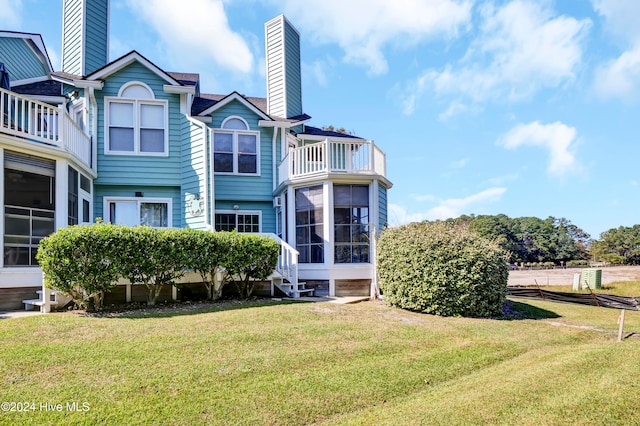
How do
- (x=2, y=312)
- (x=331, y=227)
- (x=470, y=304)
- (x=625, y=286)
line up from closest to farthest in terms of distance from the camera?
(x=2, y=312) → (x=470, y=304) → (x=331, y=227) → (x=625, y=286)

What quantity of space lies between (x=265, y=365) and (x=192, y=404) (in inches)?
45.4

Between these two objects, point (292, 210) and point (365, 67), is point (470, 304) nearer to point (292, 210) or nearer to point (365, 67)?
point (292, 210)

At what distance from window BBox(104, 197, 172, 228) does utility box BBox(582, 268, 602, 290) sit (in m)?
17.7

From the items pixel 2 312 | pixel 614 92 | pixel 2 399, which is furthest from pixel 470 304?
pixel 614 92

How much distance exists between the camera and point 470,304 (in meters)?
8.55

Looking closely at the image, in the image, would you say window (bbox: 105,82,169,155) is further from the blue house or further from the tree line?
the tree line

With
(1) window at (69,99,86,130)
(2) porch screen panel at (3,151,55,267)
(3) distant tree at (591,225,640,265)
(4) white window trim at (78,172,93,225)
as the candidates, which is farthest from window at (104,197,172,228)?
(3) distant tree at (591,225,640,265)

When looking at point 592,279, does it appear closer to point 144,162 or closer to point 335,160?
point 335,160

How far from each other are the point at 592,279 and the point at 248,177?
16011 mm

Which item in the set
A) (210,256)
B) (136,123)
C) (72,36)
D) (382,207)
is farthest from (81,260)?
(72,36)

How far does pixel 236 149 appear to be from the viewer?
12828 millimetres

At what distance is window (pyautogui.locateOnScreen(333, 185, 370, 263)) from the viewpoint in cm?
1133

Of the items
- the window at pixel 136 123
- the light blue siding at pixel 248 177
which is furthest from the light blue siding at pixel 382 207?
the window at pixel 136 123

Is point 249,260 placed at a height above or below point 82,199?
below
